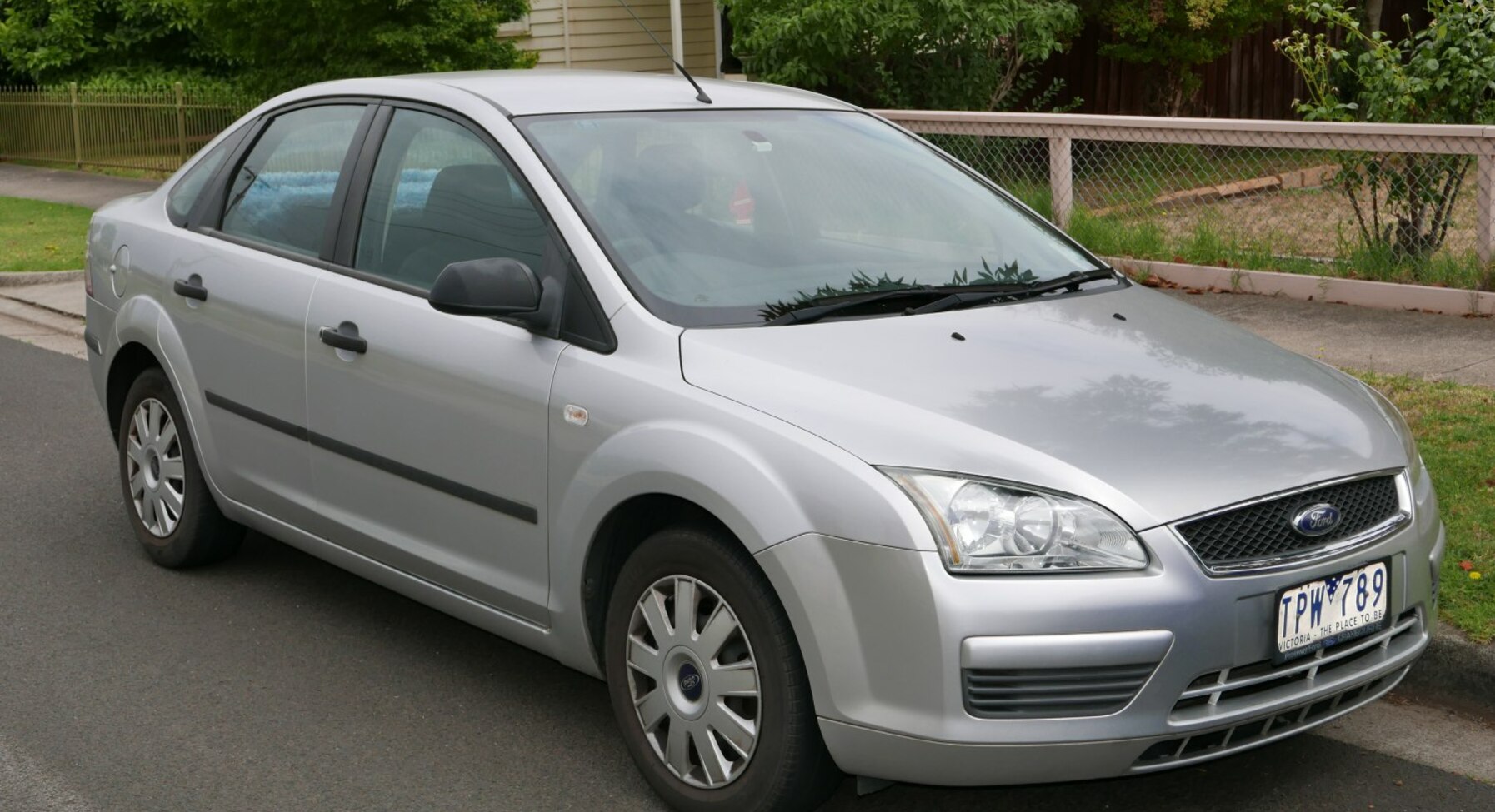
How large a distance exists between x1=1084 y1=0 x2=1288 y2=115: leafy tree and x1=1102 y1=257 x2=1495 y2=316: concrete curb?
6.56 m

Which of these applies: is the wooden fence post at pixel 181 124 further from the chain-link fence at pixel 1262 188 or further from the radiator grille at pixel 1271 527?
the radiator grille at pixel 1271 527

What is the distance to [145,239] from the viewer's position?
587 cm

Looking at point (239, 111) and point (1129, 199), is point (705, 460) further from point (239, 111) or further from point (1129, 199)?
point (239, 111)

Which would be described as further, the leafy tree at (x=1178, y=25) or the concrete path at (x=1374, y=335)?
the leafy tree at (x=1178, y=25)

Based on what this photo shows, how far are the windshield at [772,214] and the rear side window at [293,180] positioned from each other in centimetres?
87

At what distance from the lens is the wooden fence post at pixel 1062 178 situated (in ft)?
35.2

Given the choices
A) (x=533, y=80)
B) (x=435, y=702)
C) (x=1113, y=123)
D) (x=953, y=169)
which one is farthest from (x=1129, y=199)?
(x=435, y=702)

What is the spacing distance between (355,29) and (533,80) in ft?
39.7

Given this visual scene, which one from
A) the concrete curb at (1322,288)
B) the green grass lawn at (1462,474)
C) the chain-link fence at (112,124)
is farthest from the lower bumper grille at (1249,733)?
the chain-link fence at (112,124)

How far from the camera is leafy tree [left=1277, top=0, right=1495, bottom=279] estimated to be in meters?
9.14

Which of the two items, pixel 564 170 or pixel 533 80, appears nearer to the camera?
pixel 564 170

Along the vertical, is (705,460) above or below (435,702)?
above

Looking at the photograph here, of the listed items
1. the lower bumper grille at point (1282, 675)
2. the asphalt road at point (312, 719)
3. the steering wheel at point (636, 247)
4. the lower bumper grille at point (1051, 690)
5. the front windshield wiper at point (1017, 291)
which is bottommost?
the asphalt road at point (312, 719)

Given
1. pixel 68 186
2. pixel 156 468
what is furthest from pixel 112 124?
pixel 156 468
